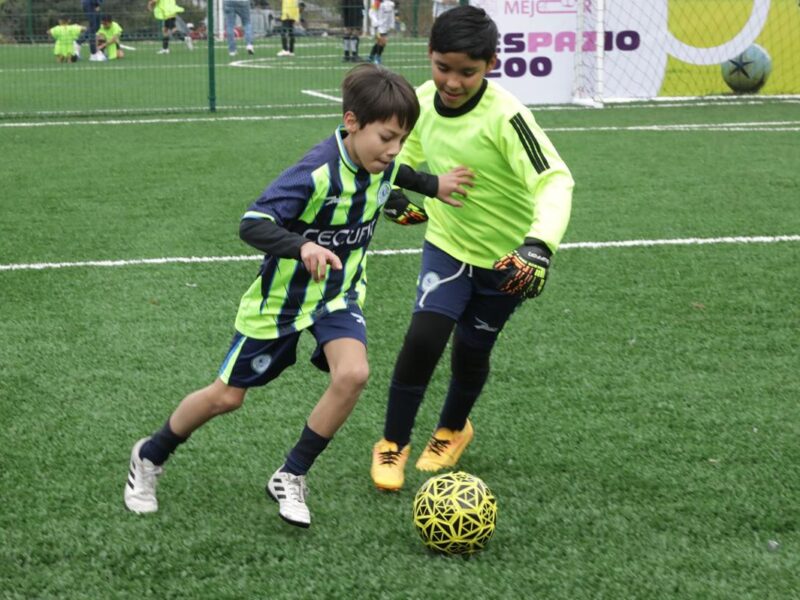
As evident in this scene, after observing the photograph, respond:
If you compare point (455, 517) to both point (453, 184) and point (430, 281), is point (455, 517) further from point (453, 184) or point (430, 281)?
point (453, 184)

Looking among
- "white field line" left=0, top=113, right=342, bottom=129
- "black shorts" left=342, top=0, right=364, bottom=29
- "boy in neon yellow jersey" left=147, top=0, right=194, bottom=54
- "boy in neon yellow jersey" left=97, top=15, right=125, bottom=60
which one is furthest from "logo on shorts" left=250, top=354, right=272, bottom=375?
"boy in neon yellow jersey" left=147, top=0, right=194, bottom=54

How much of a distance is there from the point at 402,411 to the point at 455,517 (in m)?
0.75

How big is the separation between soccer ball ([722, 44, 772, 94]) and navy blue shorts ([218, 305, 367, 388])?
12997 mm

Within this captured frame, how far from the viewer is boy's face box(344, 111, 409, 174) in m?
3.47

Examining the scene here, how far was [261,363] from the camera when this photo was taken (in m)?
3.62

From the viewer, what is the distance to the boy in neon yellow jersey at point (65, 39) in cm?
2219

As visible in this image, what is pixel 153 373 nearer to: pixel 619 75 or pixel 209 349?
pixel 209 349

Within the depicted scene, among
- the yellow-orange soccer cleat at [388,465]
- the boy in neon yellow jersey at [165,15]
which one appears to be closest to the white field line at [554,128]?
the yellow-orange soccer cleat at [388,465]

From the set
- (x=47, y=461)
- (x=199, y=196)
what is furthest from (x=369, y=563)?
(x=199, y=196)

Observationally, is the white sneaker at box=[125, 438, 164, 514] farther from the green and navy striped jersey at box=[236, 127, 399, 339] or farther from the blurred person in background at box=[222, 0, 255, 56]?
the blurred person in background at box=[222, 0, 255, 56]

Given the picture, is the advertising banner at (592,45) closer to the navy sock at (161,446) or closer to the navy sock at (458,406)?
the navy sock at (458,406)

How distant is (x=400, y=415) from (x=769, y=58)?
12.8 m

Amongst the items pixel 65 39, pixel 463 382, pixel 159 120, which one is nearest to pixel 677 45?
pixel 159 120

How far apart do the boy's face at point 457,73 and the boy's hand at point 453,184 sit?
246 millimetres
